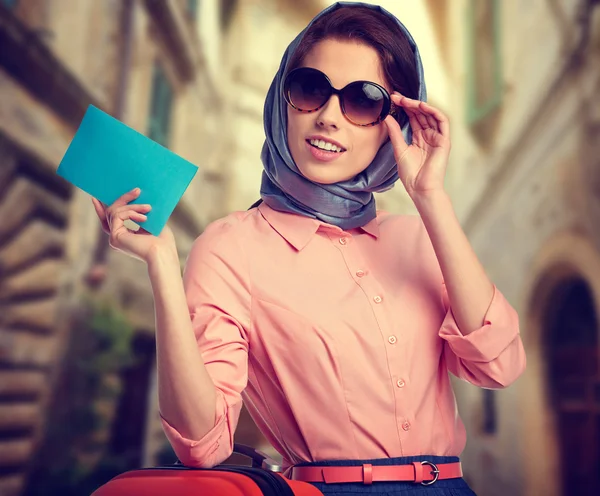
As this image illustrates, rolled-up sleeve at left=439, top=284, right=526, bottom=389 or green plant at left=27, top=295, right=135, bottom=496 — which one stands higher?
rolled-up sleeve at left=439, top=284, right=526, bottom=389

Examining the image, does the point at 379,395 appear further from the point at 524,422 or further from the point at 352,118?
the point at 524,422

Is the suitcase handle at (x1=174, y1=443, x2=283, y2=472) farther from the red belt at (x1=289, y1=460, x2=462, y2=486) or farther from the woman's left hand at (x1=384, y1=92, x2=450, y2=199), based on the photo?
the woman's left hand at (x1=384, y1=92, x2=450, y2=199)

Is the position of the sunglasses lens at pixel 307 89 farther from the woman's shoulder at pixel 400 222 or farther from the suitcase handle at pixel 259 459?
the suitcase handle at pixel 259 459

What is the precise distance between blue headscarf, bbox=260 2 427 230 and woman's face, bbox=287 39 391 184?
0.05ft

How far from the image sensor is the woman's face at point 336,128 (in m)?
1.03

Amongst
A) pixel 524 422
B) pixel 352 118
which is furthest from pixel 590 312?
pixel 352 118

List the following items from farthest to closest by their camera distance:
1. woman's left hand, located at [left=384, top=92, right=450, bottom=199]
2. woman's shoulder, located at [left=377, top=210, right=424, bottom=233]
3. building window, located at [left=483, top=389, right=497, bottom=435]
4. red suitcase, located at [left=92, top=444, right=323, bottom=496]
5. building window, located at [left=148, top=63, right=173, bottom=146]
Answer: building window, located at [left=148, top=63, right=173, bottom=146], building window, located at [left=483, top=389, right=497, bottom=435], woman's shoulder, located at [left=377, top=210, right=424, bottom=233], woman's left hand, located at [left=384, top=92, right=450, bottom=199], red suitcase, located at [left=92, top=444, right=323, bottom=496]

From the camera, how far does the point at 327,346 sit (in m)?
0.92

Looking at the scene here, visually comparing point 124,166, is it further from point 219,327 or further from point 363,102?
point 363,102

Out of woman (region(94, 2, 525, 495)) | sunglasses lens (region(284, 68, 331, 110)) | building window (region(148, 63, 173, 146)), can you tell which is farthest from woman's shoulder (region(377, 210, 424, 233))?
building window (region(148, 63, 173, 146))

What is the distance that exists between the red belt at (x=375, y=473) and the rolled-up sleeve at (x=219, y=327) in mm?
119

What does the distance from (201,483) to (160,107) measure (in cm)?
477

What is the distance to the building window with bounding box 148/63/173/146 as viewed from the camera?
16.6 ft

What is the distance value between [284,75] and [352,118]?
0.14 m
